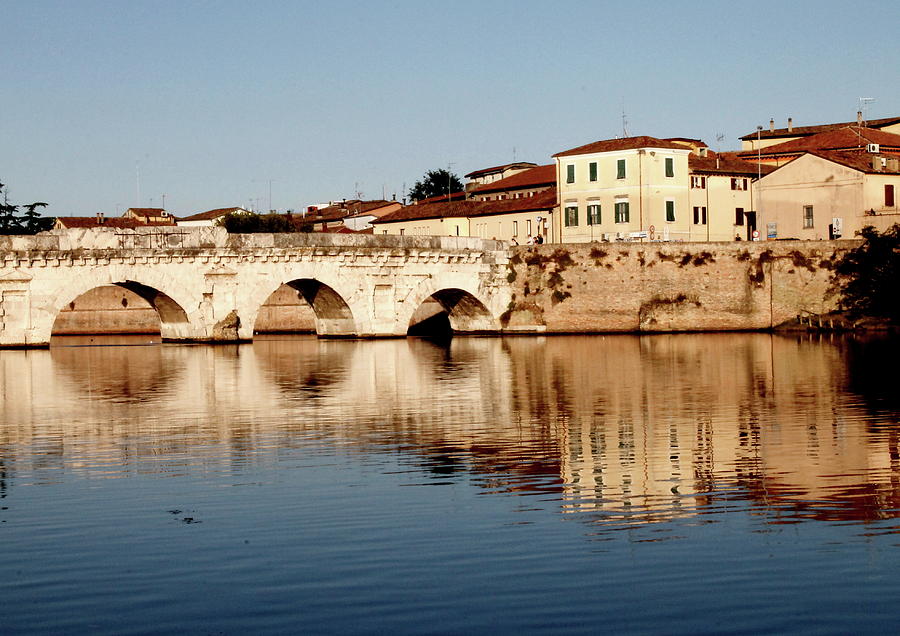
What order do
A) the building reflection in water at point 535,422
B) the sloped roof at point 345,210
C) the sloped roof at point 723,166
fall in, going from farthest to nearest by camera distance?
the sloped roof at point 345,210
the sloped roof at point 723,166
the building reflection in water at point 535,422

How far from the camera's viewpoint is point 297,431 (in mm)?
22438

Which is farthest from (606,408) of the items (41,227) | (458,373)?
(41,227)

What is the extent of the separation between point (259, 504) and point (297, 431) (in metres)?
7.40

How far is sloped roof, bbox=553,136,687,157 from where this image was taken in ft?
226

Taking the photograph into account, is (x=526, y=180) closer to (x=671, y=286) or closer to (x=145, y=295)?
(x=671, y=286)

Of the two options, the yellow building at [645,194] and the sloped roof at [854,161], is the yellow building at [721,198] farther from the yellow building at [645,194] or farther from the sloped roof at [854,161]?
the sloped roof at [854,161]

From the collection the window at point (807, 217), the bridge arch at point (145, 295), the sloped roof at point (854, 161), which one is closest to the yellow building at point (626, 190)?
the window at point (807, 217)

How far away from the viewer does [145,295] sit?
5469cm

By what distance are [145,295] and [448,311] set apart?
15000mm

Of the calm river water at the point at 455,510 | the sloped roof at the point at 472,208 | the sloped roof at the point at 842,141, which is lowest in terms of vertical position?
the calm river water at the point at 455,510

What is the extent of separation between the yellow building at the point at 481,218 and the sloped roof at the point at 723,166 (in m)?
8.31

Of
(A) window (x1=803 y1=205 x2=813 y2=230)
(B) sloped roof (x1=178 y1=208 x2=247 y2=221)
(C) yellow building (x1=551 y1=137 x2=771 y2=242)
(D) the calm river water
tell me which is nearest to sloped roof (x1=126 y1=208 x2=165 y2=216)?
(B) sloped roof (x1=178 y1=208 x2=247 y2=221)

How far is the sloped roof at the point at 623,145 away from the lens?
68.8m

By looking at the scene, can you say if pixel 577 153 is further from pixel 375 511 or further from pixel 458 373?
pixel 375 511
